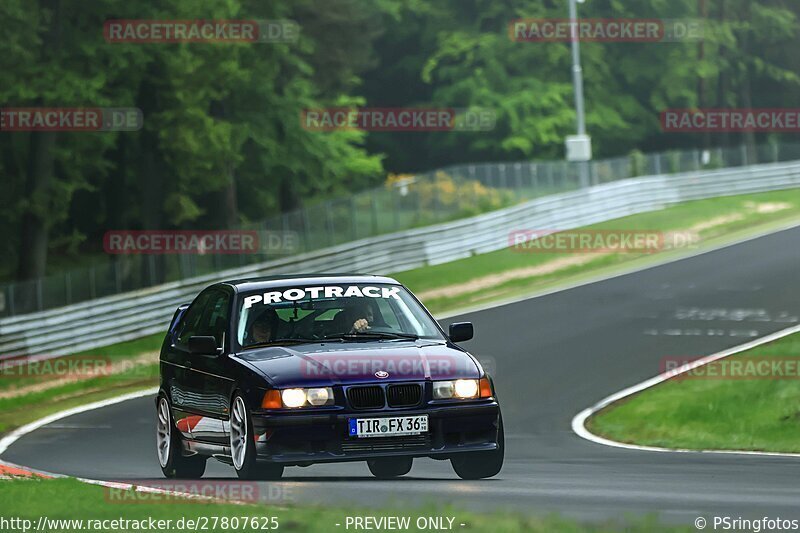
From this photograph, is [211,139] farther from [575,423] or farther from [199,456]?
[199,456]

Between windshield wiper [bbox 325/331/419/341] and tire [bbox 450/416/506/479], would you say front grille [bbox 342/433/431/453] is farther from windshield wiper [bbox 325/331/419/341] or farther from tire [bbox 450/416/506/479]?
windshield wiper [bbox 325/331/419/341]

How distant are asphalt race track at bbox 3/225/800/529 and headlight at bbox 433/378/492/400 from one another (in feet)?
2.03

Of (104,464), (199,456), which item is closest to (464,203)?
(104,464)

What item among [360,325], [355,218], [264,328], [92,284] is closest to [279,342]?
[264,328]

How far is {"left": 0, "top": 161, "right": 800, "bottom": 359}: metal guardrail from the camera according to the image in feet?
93.2

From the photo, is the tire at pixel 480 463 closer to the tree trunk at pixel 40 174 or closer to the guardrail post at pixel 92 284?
the guardrail post at pixel 92 284

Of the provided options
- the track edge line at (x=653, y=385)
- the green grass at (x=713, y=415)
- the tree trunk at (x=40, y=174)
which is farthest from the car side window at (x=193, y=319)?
the tree trunk at (x=40, y=174)

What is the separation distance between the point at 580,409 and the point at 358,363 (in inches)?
398

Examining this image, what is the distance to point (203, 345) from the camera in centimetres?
1093

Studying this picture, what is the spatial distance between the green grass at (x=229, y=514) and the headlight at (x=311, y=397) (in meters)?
1.25

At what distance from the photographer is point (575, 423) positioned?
62.1ft

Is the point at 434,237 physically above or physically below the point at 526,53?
below

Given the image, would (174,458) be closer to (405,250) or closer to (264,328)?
(264,328)

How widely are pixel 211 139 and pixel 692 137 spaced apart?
44.4 m
